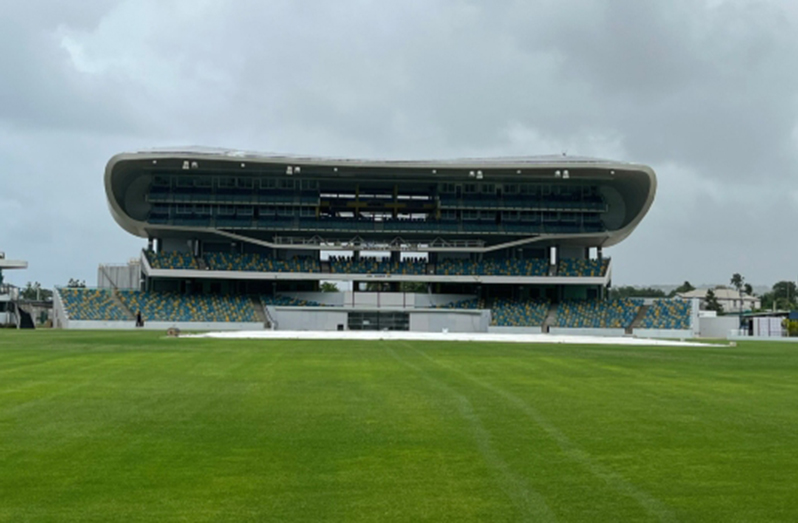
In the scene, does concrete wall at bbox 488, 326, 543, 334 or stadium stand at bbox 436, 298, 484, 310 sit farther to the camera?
stadium stand at bbox 436, 298, 484, 310

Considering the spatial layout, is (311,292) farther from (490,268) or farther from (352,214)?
(490,268)

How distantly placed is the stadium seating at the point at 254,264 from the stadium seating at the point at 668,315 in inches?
1239

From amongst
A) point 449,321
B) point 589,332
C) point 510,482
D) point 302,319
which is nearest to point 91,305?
point 302,319

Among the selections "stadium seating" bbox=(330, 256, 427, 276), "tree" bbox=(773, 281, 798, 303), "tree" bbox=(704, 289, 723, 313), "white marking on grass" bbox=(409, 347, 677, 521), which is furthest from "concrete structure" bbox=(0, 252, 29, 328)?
"tree" bbox=(773, 281, 798, 303)

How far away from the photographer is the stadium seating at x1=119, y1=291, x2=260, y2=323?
236 ft

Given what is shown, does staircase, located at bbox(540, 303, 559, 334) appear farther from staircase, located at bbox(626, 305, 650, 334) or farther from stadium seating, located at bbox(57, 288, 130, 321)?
stadium seating, located at bbox(57, 288, 130, 321)

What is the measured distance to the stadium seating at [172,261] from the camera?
252ft

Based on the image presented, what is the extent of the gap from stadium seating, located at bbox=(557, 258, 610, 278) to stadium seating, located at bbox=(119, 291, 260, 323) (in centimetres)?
3007

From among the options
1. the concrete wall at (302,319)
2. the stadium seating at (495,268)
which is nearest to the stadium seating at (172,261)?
the concrete wall at (302,319)

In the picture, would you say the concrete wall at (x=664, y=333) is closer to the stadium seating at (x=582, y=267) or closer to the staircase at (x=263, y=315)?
the stadium seating at (x=582, y=267)

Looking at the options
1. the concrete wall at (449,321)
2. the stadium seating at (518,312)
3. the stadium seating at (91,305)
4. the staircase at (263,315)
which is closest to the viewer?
the stadium seating at (91,305)

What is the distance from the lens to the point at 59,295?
73.3 metres

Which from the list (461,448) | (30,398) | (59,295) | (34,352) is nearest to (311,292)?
(59,295)

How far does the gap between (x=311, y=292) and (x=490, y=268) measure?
696 inches
